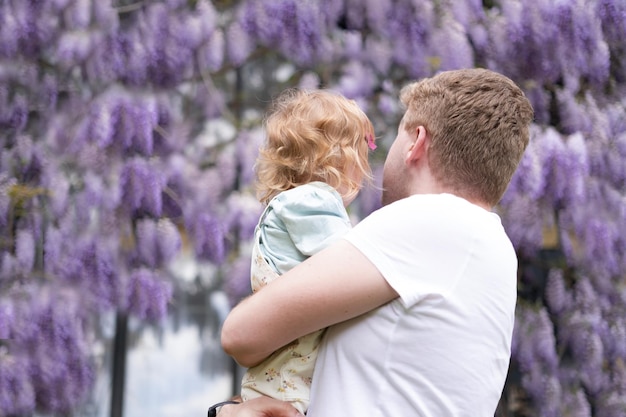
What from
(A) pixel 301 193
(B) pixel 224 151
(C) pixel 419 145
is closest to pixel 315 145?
(A) pixel 301 193

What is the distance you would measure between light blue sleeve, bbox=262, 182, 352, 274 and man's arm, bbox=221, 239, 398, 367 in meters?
0.17

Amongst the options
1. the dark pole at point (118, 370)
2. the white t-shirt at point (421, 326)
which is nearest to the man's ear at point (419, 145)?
the white t-shirt at point (421, 326)

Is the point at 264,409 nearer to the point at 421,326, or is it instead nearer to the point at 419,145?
the point at 421,326

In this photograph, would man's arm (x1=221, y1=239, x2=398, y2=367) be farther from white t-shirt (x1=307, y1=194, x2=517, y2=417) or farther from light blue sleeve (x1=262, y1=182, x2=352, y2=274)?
light blue sleeve (x1=262, y1=182, x2=352, y2=274)

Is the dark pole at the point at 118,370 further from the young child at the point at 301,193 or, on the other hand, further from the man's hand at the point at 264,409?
the man's hand at the point at 264,409

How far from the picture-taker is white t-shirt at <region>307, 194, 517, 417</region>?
1312 mm

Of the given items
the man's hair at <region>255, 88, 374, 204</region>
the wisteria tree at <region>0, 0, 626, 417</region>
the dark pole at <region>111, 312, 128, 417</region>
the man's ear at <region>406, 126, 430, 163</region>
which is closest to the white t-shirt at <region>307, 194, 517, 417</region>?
the man's ear at <region>406, 126, 430, 163</region>

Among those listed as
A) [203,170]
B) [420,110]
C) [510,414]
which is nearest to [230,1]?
[203,170]

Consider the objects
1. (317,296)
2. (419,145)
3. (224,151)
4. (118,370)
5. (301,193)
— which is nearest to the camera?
(317,296)

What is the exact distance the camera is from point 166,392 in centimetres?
404

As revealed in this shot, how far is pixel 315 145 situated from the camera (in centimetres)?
165

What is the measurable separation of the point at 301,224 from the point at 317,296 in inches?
9.5

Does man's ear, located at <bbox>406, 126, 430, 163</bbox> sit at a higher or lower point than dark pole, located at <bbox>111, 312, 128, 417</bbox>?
higher

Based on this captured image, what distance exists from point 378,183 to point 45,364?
154 cm
